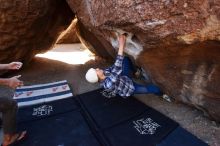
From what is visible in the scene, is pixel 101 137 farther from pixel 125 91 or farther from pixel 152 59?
pixel 152 59

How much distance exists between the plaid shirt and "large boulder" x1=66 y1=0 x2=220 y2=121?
0.24m

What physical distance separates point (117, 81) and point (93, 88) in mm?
837

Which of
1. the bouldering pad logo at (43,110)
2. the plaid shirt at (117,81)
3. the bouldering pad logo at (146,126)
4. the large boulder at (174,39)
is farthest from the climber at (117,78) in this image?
the bouldering pad logo at (43,110)

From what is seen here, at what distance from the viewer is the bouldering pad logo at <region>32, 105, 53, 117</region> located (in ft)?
10.2

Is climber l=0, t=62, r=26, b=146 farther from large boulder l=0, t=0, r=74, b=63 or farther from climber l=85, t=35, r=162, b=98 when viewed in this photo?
large boulder l=0, t=0, r=74, b=63

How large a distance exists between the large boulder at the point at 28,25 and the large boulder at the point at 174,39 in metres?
0.90

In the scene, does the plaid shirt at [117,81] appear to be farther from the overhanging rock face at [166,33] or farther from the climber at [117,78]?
the overhanging rock face at [166,33]

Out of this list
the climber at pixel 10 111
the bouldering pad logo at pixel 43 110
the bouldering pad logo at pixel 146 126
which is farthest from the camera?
the bouldering pad logo at pixel 43 110

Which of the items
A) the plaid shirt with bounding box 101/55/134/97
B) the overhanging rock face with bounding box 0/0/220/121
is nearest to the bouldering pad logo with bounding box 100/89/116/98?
the plaid shirt with bounding box 101/55/134/97

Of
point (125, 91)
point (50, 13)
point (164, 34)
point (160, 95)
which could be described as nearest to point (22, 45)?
point (50, 13)

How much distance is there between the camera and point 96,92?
3.63m

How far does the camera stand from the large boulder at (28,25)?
371 centimetres

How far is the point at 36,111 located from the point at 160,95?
152cm

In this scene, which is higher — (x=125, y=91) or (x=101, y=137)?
(x=125, y=91)
